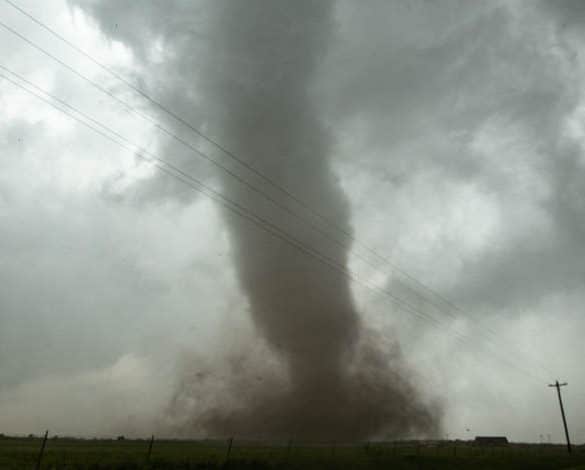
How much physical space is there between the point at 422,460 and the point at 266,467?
20.6 meters

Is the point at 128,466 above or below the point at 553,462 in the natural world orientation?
below

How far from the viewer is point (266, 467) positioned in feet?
109

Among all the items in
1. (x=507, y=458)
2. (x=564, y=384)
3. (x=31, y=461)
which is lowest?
(x=31, y=461)

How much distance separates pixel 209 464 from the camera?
105 feet

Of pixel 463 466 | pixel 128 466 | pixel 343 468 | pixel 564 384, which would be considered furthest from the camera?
pixel 564 384

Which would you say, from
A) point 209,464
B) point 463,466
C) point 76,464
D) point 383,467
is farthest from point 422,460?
point 76,464

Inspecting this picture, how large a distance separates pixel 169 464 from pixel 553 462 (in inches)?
1913

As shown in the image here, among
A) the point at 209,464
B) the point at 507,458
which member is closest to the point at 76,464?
the point at 209,464

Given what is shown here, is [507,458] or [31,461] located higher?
[507,458]

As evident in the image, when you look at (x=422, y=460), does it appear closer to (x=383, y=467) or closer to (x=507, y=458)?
(x=383, y=467)

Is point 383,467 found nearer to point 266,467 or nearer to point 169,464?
point 266,467

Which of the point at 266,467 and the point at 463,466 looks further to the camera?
the point at 463,466

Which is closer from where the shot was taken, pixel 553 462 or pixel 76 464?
pixel 76 464

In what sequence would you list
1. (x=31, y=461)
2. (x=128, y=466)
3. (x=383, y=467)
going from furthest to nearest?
(x=383, y=467) < (x=31, y=461) < (x=128, y=466)
